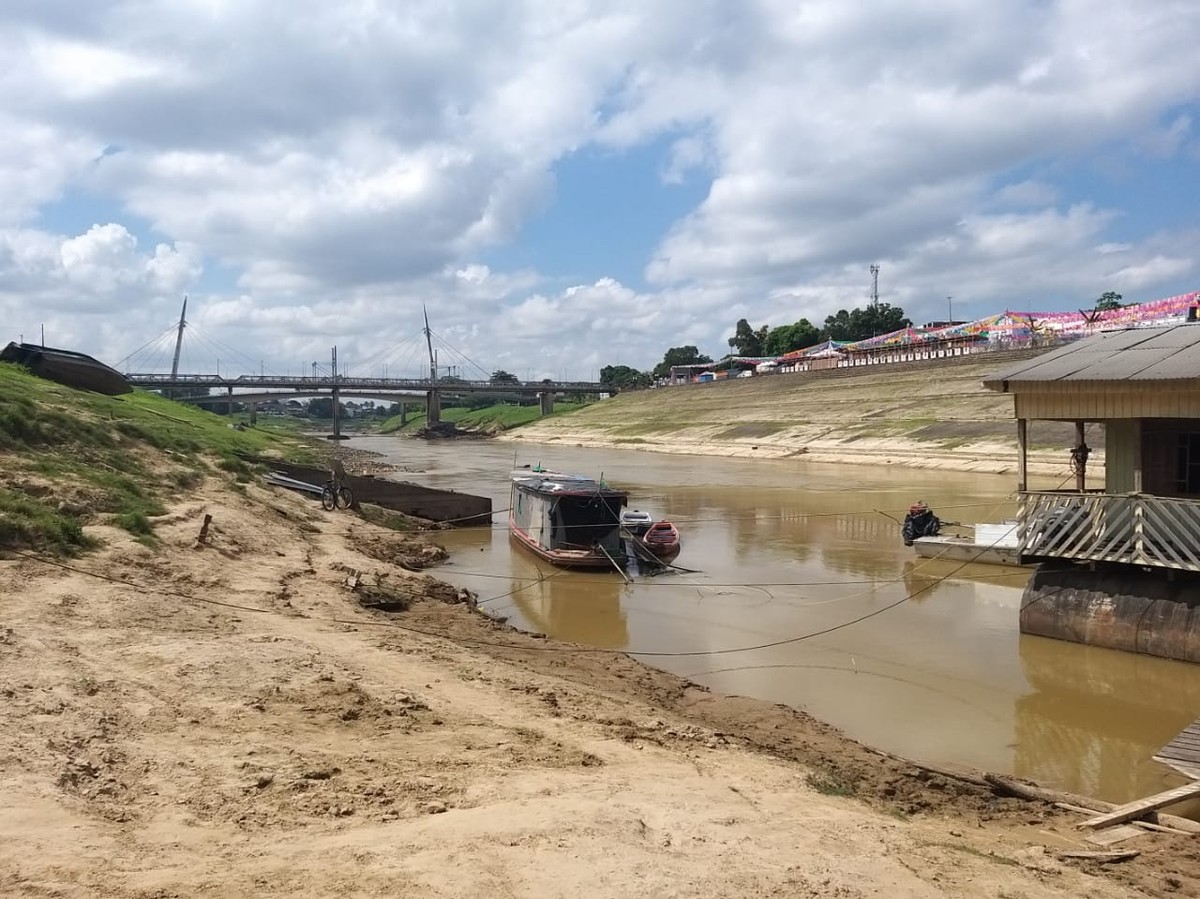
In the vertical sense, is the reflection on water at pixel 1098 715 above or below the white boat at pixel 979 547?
below

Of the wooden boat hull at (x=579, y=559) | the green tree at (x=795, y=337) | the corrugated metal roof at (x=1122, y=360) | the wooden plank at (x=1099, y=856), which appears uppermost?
the green tree at (x=795, y=337)

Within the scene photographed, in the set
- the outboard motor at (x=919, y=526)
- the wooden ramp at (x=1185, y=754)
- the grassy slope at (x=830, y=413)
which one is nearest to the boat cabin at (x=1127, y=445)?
the wooden ramp at (x=1185, y=754)

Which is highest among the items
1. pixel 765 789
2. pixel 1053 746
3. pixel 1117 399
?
pixel 1117 399

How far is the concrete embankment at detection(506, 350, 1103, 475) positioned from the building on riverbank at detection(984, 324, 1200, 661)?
27178 mm

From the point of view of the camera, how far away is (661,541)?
80.0 ft

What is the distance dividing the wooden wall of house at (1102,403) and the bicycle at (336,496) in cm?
2006

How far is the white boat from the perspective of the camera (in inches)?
826

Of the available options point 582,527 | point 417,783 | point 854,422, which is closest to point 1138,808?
point 417,783

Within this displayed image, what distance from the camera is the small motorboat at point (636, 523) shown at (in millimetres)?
25328

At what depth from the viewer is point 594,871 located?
506cm

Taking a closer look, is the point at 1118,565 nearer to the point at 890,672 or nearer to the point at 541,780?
the point at 890,672

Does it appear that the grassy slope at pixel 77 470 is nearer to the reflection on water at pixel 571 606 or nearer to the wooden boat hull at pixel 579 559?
the reflection on water at pixel 571 606

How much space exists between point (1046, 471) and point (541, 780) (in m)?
42.7

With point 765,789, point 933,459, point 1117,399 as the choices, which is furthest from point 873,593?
point 933,459
